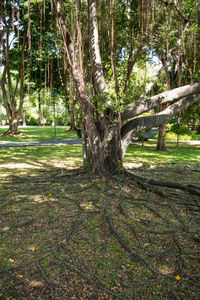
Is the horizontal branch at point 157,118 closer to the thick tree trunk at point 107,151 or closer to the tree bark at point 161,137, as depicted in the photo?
the thick tree trunk at point 107,151

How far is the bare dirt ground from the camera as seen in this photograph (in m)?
2.54

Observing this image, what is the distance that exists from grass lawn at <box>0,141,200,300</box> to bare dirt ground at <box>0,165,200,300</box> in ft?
0.04

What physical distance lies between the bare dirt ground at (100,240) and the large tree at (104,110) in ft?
2.24

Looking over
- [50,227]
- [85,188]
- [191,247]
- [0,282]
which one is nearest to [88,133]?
[85,188]

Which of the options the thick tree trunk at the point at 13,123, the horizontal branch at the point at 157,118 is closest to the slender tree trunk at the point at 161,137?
the horizontal branch at the point at 157,118

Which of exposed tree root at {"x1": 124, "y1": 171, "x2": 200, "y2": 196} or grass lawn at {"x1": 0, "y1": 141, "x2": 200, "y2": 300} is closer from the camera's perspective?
grass lawn at {"x1": 0, "y1": 141, "x2": 200, "y2": 300}

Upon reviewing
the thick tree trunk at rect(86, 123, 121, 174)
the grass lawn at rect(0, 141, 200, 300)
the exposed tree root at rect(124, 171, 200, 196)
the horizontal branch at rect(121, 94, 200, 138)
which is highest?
the horizontal branch at rect(121, 94, 200, 138)

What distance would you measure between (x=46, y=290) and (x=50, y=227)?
1.34 m

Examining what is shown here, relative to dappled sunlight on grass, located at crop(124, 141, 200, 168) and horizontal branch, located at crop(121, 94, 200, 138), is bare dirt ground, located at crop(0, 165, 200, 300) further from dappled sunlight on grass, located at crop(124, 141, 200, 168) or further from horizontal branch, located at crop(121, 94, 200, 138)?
dappled sunlight on grass, located at crop(124, 141, 200, 168)

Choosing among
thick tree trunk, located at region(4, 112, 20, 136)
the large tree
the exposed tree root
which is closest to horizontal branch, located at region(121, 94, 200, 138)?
the large tree

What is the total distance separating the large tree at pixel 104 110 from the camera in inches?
228

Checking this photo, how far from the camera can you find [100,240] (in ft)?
11.3

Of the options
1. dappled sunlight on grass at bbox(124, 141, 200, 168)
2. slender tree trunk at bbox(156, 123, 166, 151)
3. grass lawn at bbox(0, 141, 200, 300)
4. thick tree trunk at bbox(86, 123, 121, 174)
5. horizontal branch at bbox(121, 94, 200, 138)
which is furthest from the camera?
slender tree trunk at bbox(156, 123, 166, 151)

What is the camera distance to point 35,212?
14.3ft
